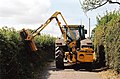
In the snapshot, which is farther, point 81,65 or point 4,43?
point 81,65

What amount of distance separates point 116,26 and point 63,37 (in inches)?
280

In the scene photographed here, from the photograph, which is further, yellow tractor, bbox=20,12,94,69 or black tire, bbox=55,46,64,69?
black tire, bbox=55,46,64,69

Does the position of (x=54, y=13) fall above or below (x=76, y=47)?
above

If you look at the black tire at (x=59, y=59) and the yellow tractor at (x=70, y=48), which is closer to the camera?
the yellow tractor at (x=70, y=48)

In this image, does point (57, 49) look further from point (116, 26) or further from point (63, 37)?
point (116, 26)

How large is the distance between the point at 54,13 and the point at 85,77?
654cm

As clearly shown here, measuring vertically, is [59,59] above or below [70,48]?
below

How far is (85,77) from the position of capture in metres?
18.3

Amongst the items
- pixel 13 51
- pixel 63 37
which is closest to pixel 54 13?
pixel 63 37

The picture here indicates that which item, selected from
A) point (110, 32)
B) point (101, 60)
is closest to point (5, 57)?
point (110, 32)

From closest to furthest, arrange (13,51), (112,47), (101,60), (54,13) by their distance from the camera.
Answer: (13,51), (112,47), (54,13), (101,60)

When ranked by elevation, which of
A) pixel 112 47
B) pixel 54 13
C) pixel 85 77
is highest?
pixel 54 13

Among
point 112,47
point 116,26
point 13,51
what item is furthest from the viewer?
point 112,47

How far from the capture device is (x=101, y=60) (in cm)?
2522
